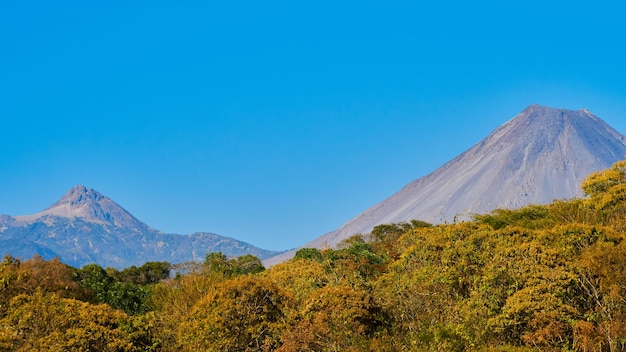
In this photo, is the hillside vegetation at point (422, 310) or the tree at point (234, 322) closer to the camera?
the hillside vegetation at point (422, 310)

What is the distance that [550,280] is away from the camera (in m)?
22.8

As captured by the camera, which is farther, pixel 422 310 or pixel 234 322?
pixel 422 310

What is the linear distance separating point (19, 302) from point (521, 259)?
1809cm

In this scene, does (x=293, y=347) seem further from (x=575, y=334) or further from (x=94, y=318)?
(x=575, y=334)

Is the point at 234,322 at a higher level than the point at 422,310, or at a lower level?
lower

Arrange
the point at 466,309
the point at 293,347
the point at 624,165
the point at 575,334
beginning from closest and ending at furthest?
1. the point at 575,334
2. the point at 293,347
3. the point at 466,309
4. the point at 624,165

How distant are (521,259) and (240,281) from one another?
34.1ft

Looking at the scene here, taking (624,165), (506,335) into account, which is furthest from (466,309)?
(624,165)

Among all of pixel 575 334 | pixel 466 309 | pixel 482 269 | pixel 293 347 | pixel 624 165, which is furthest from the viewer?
pixel 624 165

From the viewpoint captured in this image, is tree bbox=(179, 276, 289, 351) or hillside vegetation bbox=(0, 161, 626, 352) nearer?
hillside vegetation bbox=(0, 161, 626, 352)

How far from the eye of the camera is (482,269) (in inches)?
1018

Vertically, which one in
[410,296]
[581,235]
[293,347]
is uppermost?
[581,235]

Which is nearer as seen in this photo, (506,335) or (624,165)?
(506,335)

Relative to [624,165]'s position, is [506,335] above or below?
below
